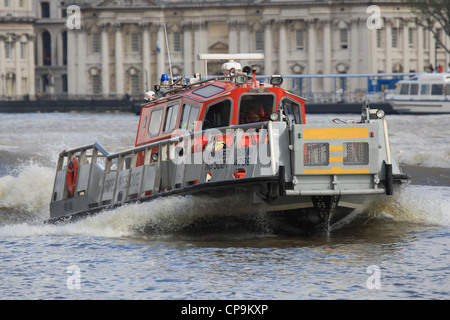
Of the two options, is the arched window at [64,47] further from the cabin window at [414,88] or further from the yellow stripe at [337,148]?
the yellow stripe at [337,148]

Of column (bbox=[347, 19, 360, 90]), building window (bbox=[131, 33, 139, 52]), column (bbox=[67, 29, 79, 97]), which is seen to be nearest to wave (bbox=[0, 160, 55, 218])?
column (bbox=[347, 19, 360, 90])

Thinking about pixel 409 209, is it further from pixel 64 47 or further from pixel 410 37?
pixel 64 47

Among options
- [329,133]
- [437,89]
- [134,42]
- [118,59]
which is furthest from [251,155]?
[134,42]

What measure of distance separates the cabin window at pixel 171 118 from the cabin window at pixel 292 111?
6.96 feet

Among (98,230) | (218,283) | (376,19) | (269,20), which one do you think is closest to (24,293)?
(218,283)

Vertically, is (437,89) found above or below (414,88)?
below

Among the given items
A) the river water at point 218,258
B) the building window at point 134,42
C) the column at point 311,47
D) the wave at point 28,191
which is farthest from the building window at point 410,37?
the river water at point 218,258

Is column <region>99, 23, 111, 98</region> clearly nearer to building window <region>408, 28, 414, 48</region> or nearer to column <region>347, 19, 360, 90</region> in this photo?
column <region>347, 19, 360, 90</region>

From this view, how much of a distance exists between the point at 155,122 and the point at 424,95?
256 feet

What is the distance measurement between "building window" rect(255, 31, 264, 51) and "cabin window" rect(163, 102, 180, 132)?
135m

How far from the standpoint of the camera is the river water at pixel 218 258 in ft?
57.9

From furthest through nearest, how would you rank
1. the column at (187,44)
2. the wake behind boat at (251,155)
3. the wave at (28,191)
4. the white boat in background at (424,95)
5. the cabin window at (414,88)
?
the column at (187,44) → the cabin window at (414,88) → the white boat in background at (424,95) → the wave at (28,191) → the wake behind boat at (251,155)

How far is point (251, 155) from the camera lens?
2058cm

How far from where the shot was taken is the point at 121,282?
1833cm
